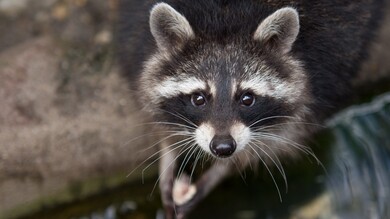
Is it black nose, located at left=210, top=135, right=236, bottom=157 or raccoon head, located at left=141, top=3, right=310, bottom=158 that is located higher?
raccoon head, located at left=141, top=3, right=310, bottom=158

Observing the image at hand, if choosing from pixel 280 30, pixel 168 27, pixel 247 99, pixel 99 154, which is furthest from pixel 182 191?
pixel 280 30

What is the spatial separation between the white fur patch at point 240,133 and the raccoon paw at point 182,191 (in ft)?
3.17

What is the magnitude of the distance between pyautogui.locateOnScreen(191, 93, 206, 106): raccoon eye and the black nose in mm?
241

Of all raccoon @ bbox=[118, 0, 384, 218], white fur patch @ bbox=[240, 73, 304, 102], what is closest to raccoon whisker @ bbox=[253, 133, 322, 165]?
raccoon @ bbox=[118, 0, 384, 218]

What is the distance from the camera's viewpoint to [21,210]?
5547mm

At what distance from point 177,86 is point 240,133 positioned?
19.5 inches

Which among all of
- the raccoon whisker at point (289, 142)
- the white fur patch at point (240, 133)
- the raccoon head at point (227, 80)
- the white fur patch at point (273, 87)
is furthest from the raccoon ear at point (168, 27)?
the raccoon whisker at point (289, 142)

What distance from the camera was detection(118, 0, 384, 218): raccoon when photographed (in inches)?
176

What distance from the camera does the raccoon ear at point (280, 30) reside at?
4.42 metres

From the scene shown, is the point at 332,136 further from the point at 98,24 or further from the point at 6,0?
the point at 6,0

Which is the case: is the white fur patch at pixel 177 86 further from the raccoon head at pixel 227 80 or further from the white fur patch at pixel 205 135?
the white fur patch at pixel 205 135

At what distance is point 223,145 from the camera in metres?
4.35

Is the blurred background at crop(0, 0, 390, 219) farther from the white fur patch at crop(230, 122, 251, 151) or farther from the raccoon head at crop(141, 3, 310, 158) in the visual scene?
the white fur patch at crop(230, 122, 251, 151)

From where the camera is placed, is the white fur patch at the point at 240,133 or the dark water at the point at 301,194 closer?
the white fur patch at the point at 240,133
